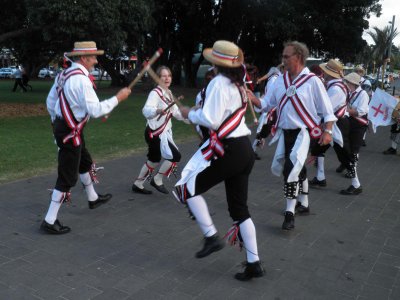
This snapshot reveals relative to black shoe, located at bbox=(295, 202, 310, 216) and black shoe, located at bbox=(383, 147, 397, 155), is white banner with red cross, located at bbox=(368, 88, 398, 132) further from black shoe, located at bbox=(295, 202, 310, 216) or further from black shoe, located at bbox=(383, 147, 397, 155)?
black shoe, located at bbox=(295, 202, 310, 216)

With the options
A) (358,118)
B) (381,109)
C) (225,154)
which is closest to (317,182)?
(358,118)

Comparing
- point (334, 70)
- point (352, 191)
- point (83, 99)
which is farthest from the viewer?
point (352, 191)

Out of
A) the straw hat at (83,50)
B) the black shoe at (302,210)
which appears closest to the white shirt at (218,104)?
the straw hat at (83,50)

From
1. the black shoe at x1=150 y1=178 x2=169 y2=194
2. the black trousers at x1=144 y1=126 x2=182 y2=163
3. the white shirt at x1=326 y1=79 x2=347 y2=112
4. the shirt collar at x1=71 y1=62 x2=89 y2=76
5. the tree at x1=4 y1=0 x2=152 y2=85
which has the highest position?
the tree at x1=4 y1=0 x2=152 y2=85

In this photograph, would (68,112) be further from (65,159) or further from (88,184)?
(88,184)

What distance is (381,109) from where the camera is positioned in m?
9.32

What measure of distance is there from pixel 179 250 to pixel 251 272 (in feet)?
3.01

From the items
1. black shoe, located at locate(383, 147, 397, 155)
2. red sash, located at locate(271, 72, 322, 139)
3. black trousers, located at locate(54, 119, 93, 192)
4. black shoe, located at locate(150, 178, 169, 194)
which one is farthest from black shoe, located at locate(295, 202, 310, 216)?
black shoe, located at locate(383, 147, 397, 155)

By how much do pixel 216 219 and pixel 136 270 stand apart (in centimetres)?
168

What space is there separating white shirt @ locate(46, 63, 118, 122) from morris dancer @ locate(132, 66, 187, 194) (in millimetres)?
1276

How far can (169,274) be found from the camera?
3.79 meters

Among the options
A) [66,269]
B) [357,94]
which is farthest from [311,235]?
[357,94]

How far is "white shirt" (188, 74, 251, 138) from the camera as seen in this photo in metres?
3.34

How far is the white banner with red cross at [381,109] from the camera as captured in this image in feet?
30.3
